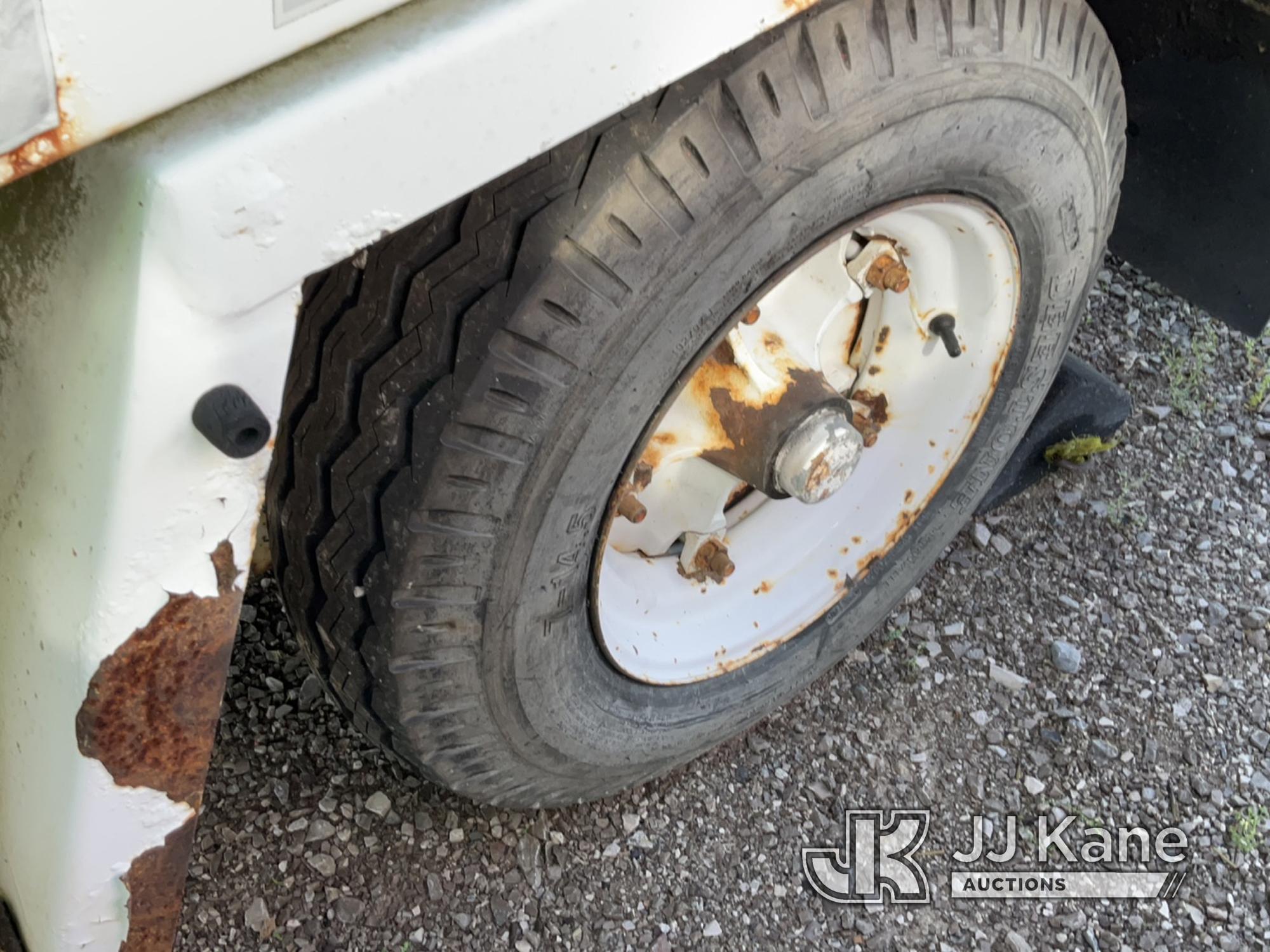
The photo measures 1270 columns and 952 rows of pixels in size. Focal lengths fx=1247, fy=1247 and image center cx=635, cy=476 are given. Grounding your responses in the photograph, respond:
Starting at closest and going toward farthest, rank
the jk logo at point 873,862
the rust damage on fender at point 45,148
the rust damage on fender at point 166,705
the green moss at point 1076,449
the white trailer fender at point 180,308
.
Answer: the rust damage on fender at point 45,148 → the white trailer fender at point 180,308 → the rust damage on fender at point 166,705 → the jk logo at point 873,862 → the green moss at point 1076,449

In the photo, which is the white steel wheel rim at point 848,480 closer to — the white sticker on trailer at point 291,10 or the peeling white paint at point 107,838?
the peeling white paint at point 107,838

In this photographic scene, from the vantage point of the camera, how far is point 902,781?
6.63 ft

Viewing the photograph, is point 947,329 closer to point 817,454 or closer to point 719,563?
point 817,454

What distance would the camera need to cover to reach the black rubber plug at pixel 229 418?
2.88 feet

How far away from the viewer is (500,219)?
1.14m

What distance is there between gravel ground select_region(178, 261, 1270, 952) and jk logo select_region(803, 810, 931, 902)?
2 cm

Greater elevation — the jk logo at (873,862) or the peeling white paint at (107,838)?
the peeling white paint at (107,838)

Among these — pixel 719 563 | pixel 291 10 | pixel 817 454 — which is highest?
pixel 291 10

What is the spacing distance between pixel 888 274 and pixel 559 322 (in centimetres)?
65

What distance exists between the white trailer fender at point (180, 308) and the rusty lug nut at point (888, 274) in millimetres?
632

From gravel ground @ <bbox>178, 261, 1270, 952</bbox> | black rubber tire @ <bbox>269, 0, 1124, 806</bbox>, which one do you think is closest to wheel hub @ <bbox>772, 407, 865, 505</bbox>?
black rubber tire @ <bbox>269, 0, 1124, 806</bbox>

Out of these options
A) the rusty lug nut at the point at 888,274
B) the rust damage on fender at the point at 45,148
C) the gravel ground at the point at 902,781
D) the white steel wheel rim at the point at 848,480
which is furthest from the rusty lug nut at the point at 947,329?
the rust damage on fender at the point at 45,148

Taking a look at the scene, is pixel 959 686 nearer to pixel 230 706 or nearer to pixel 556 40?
pixel 230 706

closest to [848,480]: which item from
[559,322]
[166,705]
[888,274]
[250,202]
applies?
[888,274]
